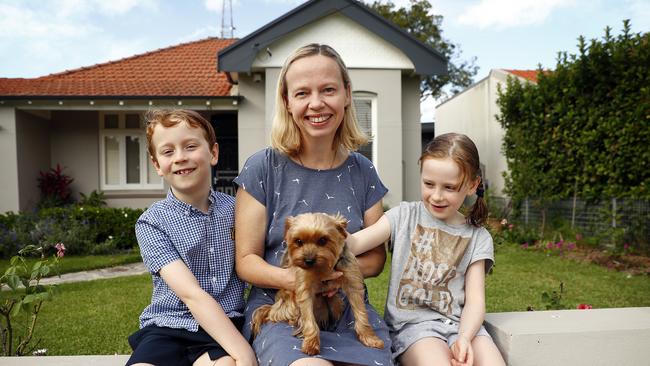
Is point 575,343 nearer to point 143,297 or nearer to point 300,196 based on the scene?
point 300,196

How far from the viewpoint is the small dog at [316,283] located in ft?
7.98

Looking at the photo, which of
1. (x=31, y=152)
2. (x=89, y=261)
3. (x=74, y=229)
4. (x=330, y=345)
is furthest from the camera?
(x=31, y=152)

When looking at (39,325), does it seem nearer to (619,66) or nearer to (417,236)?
(417,236)

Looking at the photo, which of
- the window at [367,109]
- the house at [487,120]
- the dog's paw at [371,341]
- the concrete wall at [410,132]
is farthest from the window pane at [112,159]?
the dog's paw at [371,341]

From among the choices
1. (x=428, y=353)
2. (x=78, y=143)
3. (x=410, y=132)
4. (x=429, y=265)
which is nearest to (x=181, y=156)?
(x=429, y=265)

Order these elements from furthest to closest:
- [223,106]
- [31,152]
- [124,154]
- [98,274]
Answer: [124,154]
[31,152]
[223,106]
[98,274]

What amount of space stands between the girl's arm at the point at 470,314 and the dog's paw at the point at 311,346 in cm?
75

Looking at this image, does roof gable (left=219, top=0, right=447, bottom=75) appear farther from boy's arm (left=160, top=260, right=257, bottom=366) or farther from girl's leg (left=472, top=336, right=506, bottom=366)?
girl's leg (left=472, top=336, right=506, bottom=366)

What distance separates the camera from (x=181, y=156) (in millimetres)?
2732

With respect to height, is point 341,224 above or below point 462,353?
above

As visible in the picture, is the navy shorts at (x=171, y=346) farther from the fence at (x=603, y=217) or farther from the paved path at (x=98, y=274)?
the fence at (x=603, y=217)

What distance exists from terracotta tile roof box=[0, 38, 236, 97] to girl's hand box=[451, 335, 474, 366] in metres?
11.5

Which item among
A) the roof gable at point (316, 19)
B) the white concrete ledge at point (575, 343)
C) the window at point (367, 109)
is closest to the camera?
the white concrete ledge at point (575, 343)

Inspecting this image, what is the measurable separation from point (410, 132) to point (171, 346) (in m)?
11.4
